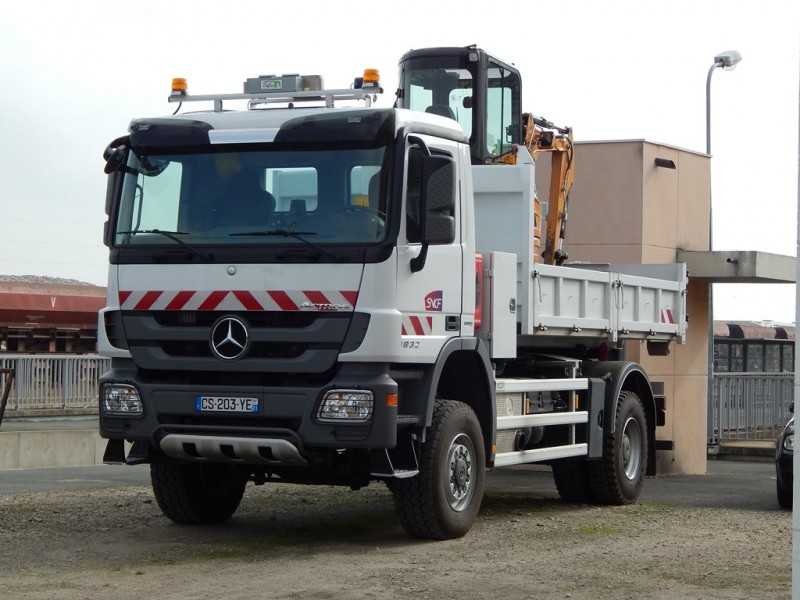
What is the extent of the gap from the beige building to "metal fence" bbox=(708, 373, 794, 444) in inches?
210

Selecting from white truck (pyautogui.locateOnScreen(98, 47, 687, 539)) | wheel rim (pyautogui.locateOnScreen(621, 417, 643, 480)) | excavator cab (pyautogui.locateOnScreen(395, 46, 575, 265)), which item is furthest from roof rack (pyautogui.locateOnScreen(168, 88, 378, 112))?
wheel rim (pyautogui.locateOnScreen(621, 417, 643, 480))

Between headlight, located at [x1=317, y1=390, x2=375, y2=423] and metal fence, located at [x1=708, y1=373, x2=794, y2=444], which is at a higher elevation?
headlight, located at [x1=317, y1=390, x2=375, y2=423]

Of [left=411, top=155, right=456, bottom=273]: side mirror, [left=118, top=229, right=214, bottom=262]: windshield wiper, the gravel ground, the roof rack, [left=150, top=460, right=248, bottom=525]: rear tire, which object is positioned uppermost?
the roof rack

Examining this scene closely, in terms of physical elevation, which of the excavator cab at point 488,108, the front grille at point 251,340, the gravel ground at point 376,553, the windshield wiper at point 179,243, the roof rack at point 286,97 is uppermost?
the excavator cab at point 488,108

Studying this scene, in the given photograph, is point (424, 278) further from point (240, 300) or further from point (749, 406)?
point (749, 406)

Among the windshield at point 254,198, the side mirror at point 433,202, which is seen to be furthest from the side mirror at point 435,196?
the windshield at point 254,198

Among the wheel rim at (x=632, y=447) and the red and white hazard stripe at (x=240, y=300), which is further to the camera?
the wheel rim at (x=632, y=447)

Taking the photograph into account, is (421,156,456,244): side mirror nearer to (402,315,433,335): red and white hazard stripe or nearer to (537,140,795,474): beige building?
(402,315,433,335): red and white hazard stripe

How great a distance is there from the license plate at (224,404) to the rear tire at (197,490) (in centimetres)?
127

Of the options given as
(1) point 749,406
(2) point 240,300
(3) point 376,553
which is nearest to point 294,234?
(2) point 240,300

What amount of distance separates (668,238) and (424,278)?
10.1 m

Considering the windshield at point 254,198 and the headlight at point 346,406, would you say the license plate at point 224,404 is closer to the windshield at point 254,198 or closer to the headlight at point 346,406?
the headlight at point 346,406

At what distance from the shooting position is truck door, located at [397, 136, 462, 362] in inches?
388

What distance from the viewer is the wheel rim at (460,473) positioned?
10.6 meters
